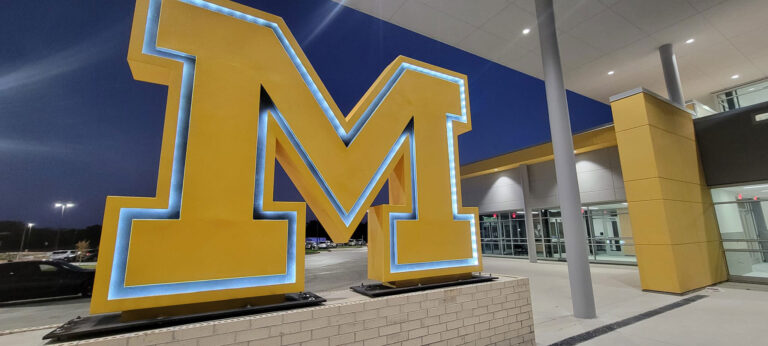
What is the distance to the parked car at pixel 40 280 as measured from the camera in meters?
6.82

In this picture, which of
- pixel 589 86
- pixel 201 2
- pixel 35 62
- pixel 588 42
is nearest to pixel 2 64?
pixel 35 62

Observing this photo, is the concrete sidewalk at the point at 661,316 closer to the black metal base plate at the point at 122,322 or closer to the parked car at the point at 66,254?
the black metal base plate at the point at 122,322

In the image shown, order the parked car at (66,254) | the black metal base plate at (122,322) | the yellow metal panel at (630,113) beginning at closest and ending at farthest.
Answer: the black metal base plate at (122,322) < the yellow metal panel at (630,113) < the parked car at (66,254)

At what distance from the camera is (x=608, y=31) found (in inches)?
278

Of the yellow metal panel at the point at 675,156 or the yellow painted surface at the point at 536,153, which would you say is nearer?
the yellow metal panel at the point at 675,156

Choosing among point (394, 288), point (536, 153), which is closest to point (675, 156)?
point (536, 153)

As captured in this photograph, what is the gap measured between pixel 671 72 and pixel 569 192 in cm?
622

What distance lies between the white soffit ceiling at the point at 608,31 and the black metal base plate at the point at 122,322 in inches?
235

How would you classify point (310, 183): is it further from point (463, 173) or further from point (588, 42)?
point (463, 173)

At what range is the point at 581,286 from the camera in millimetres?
4730

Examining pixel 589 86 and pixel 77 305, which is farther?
pixel 589 86

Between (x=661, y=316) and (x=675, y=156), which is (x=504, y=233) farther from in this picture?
(x=661, y=316)

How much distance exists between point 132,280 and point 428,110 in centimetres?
294

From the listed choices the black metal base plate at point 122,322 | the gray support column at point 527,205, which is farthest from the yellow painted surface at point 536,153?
the black metal base plate at point 122,322
